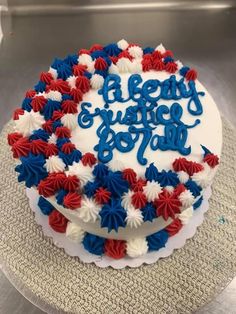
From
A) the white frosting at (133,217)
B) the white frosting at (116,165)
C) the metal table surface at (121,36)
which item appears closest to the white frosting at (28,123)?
the white frosting at (116,165)

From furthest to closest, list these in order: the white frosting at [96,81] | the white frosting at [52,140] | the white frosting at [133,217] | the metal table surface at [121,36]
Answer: the metal table surface at [121,36] < the white frosting at [96,81] < the white frosting at [52,140] < the white frosting at [133,217]

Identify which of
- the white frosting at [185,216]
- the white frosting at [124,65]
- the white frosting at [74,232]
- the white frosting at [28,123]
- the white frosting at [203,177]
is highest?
the white frosting at [124,65]

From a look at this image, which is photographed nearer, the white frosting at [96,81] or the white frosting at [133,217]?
the white frosting at [133,217]

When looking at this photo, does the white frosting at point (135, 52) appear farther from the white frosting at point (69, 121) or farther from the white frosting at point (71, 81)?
the white frosting at point (69, 121)

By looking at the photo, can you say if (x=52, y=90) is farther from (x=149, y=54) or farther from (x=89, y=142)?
(x=149, y=54)

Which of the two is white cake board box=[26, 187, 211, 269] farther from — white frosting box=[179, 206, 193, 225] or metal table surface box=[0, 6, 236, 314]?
metal table surface box=[0, 6, 236, 314]

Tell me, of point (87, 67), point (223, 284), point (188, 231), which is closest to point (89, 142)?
point (87, 67)

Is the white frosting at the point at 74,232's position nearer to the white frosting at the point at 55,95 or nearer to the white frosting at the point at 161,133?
the white frosting at the point at 161,133

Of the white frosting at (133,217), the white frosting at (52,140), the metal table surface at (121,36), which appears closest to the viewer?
the white frosting at (133,217)

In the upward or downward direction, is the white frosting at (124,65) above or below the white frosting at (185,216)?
above
